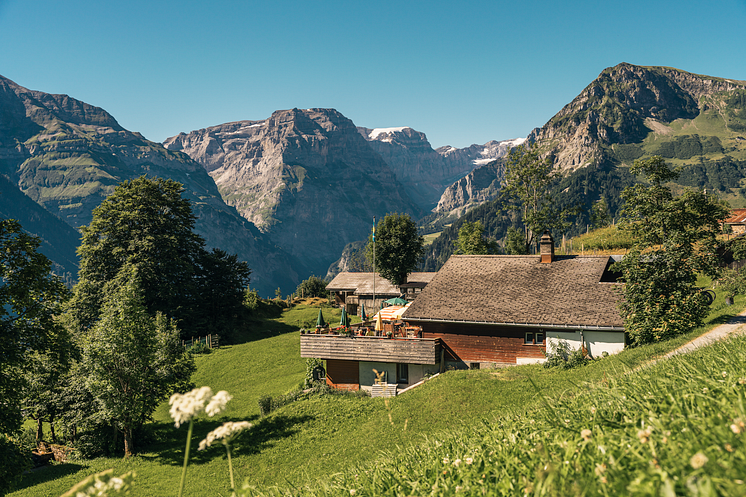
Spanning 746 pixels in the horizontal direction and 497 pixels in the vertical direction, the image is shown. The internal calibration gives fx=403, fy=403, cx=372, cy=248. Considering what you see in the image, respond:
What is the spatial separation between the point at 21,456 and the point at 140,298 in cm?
957

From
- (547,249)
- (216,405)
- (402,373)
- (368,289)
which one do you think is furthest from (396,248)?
(216,405)

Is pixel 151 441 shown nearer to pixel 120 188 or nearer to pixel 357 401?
pixel 357 401

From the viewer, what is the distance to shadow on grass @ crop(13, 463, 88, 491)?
808 inches

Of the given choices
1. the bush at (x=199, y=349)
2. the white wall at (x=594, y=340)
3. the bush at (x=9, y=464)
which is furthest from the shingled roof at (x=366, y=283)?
the bush at (x=9, y=464)

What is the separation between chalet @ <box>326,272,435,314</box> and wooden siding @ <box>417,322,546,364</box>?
3039cm

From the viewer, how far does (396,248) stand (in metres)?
60.6

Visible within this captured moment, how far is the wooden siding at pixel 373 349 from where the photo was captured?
27.9 m

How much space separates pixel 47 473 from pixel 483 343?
2713 cm

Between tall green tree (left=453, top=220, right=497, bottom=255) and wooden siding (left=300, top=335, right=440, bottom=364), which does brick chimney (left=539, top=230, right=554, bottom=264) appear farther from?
tall green tree (left=453, top=220, right=497, bottom=255)

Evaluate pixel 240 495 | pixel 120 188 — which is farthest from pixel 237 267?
pixel 240 495

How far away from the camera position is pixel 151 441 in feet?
86.0

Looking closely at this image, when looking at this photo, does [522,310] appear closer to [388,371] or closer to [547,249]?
[547,249]

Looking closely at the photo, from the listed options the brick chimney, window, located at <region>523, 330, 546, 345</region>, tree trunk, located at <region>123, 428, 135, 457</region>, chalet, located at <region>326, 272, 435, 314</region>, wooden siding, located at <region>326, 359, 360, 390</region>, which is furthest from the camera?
chalet, located at <region>326, 272, 435, 314</region>

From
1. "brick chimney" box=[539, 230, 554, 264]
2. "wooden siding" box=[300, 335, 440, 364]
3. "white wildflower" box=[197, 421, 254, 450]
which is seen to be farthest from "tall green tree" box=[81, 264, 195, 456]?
"brick chimney" box=[539, 230, 554, 264]
